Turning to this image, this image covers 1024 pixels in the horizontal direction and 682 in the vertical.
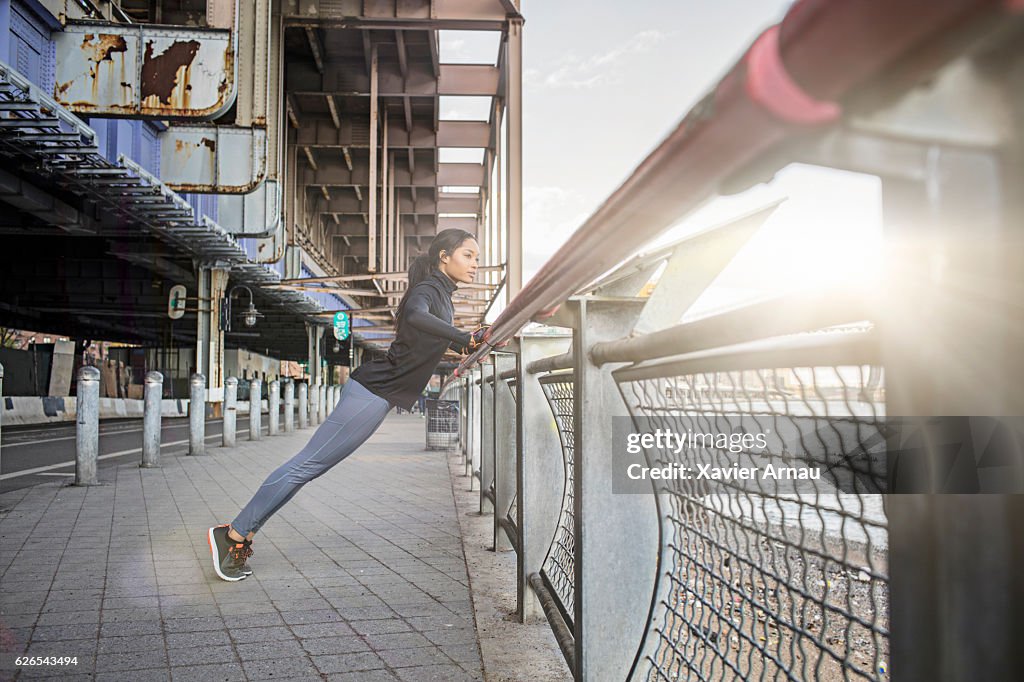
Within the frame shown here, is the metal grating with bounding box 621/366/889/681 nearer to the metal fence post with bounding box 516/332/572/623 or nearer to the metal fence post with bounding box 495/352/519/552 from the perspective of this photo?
the metal fence post with bounding box 516/332/572/623

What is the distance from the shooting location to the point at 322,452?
14.1ft

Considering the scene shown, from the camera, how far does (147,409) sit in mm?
9648

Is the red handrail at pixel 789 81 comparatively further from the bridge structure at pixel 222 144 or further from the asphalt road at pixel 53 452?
the bridge structure at pixel 222 144

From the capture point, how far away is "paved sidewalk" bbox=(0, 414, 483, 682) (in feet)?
9.65

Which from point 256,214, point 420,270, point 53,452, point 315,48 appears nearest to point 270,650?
point 420,270

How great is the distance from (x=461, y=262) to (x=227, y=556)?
2.02 metres

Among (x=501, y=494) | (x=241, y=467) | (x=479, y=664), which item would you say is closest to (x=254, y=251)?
(x=241, y=467)

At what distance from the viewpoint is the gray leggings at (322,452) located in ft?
13.9

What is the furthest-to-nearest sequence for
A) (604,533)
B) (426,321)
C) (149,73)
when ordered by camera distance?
(149,73), (426,321), (604,533)

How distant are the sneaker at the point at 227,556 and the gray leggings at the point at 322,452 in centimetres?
8

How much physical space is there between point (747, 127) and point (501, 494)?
4.21 meters

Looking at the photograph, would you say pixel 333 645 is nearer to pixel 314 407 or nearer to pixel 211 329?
pixel 211 329

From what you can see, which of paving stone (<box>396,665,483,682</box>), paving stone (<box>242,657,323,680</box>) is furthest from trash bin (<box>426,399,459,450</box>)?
paving stone (<box>396,665,483,682</box>)

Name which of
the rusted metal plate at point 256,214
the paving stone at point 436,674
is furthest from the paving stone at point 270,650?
the rusted metal plate at point 256,214
